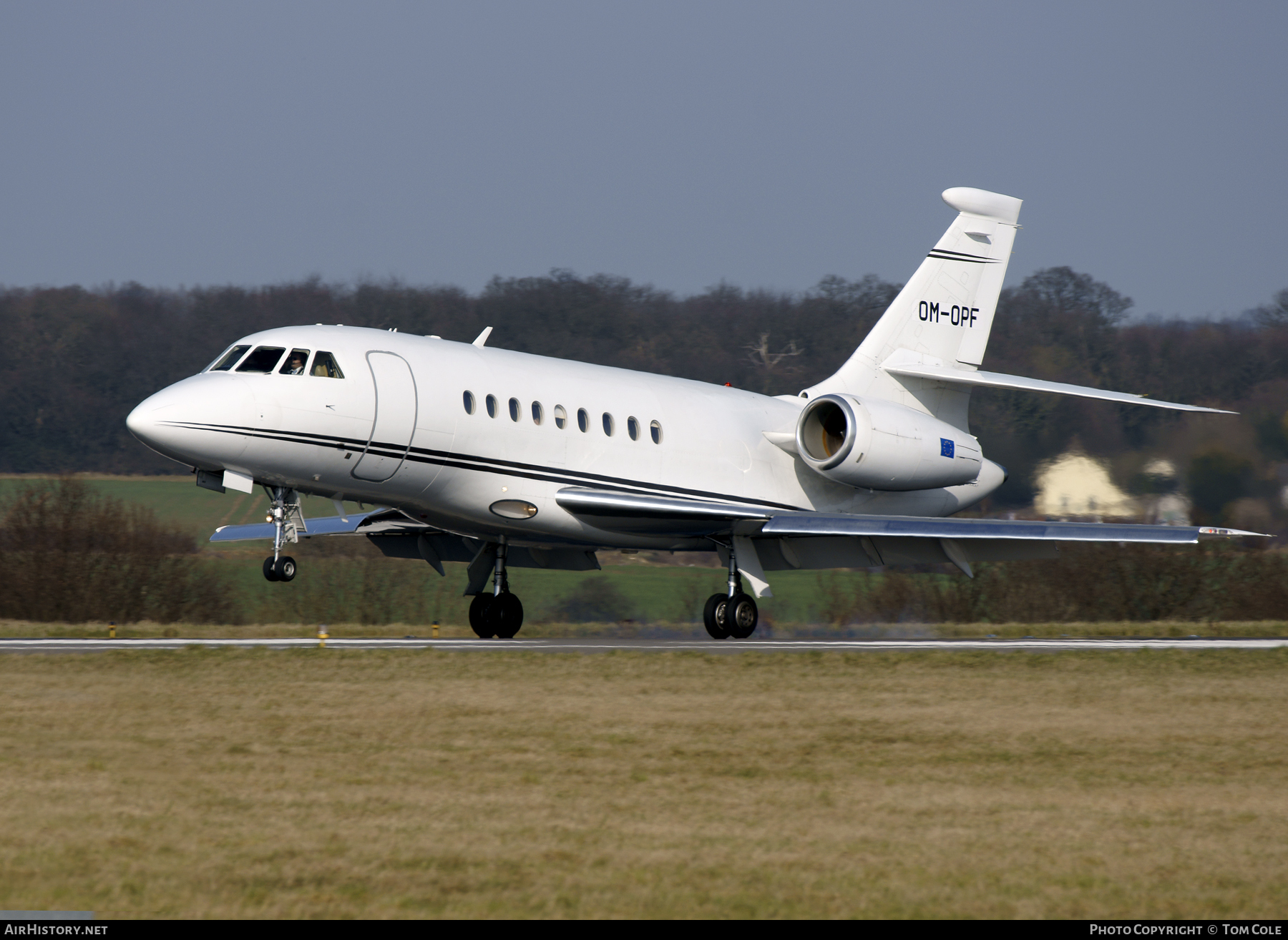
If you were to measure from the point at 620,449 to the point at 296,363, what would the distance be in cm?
485

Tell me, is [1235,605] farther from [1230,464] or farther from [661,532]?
[661,532]

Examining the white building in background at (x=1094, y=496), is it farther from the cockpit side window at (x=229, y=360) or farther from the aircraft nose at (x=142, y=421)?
the aircraft nose at (x=142, y=421)

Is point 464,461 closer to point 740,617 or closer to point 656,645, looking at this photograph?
point 656,645

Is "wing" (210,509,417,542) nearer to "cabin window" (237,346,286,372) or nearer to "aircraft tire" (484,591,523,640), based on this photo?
"aircraft tire" (484,591,523,640)

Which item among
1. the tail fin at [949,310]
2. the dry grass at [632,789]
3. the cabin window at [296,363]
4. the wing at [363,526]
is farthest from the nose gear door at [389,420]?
the tail fin at [949,310]

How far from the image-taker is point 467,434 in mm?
18406

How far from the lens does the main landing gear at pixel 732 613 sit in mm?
20953

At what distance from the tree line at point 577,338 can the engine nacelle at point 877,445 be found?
16141 mm

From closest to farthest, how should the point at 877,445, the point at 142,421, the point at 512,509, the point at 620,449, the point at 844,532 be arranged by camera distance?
1. the point at 142,421
2. the point at 512,509
3. the point at 844,532
4. the point at 620,449
5. the point at 877,445

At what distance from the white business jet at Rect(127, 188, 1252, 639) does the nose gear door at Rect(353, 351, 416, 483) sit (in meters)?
0.03

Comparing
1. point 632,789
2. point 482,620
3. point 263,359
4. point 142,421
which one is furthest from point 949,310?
point 632,789

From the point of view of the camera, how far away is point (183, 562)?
1522 inches

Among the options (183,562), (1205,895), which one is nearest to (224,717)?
(1205,895)
